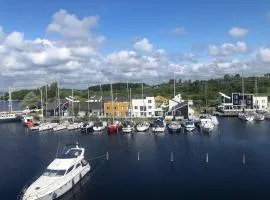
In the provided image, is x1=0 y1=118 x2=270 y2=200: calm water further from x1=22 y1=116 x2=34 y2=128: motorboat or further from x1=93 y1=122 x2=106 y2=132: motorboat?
x1=22 y1=116 x2=34 y2=128: motorboat

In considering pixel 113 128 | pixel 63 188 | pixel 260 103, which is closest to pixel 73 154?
pixel 63 188

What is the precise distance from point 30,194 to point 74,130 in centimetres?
4207

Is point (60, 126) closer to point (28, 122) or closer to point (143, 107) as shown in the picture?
point (28, 122)

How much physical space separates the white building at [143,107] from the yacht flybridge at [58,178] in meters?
44.2

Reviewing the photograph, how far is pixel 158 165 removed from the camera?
3984 centimetres

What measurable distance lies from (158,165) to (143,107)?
135 ft

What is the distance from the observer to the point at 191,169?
37719 mm

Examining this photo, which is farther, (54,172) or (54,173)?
(54,172)

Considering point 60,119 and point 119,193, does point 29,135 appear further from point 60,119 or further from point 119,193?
point 119,193

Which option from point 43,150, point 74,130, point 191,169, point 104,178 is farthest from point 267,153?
point 74,130

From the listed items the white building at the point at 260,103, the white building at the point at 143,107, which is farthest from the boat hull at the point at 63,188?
the white building at the point at 260,103

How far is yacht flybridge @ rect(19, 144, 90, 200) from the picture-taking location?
91.8 feet

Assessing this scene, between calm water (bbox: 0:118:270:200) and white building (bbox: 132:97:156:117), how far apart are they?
17.9m

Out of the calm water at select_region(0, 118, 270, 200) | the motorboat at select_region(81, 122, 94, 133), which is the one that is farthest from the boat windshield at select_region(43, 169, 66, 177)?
the motorboat at select_region(81, 122, 94, 133)
